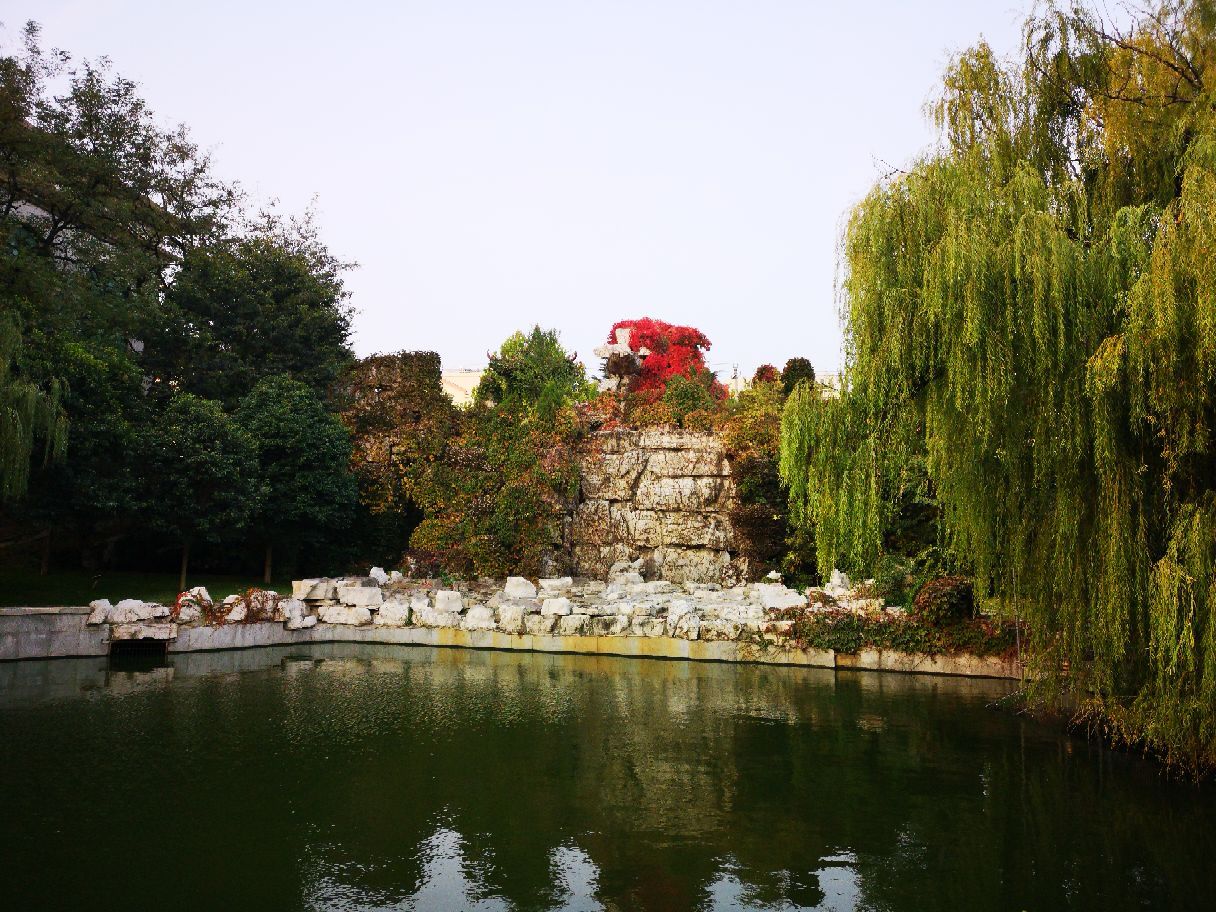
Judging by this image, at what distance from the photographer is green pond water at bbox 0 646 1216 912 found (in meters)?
5.52

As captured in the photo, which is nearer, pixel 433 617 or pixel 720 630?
pixel 720 630

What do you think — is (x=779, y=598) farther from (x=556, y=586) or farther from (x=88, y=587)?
(x=88, y=587)

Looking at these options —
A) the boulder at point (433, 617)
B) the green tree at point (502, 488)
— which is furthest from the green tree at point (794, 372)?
the boulder at point (433, 617)

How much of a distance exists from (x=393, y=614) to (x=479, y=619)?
5.58 ft

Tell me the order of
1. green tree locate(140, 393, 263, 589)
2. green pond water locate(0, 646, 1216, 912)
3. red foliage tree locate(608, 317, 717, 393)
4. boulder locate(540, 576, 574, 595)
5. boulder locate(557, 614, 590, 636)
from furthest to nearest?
red foliage tree locate(608, 317, 717, 393) < boulder locate(540, 576, 574, 595) < green tree locate(140, 393, 263, 589) < boulder locate(557, 614, 590, 636) < green pond water locate(0, 646, 1216, 912)

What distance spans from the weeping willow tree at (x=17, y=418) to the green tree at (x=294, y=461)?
4531mm

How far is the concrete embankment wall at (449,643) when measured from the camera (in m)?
12.8

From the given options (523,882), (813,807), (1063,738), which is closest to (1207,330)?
(813,807)

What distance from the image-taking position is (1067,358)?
267 inches

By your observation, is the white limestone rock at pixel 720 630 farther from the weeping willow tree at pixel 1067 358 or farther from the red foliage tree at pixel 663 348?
the red foliage tree at pixel 663 348

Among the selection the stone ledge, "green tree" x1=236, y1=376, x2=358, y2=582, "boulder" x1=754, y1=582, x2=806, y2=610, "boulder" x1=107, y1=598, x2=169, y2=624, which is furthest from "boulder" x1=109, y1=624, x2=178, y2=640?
"boulder" x1=754, y1=582, x2=806, y2=610

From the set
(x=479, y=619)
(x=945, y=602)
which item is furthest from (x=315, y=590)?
(x=945, y=602)

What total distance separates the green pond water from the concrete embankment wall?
1094mm

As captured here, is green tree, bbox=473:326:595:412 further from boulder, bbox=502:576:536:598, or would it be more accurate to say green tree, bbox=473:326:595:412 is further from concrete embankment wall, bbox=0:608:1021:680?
concrete embankment wall, bbox=0:608:1021:680
